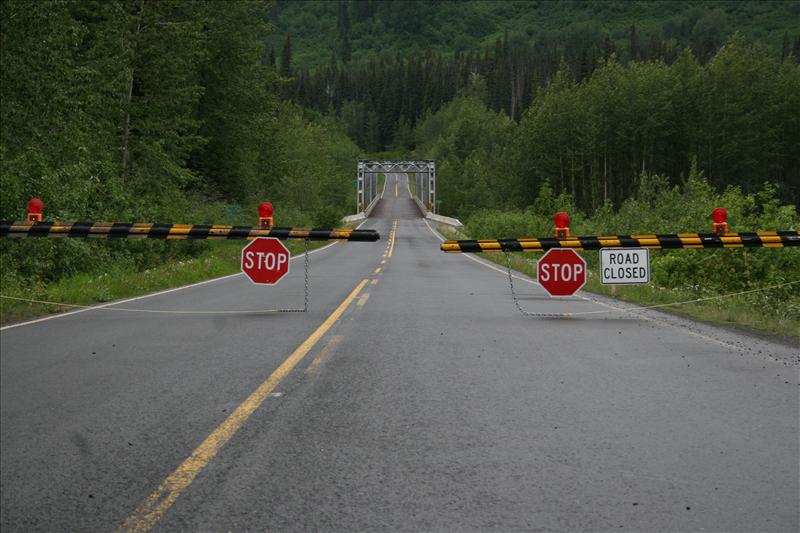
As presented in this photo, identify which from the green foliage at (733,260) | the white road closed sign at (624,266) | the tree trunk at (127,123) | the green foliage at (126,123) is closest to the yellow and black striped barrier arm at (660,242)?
the white road closed sign at (624,266)

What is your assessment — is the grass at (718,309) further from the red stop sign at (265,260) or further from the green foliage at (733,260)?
the red stop sign at (265,260)

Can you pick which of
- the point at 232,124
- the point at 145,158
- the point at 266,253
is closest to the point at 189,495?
the point at 266,253

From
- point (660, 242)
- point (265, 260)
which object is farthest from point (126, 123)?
point (660, 242)

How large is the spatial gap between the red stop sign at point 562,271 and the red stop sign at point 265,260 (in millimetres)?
4343

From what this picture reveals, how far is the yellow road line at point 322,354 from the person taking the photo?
6906 millimetres

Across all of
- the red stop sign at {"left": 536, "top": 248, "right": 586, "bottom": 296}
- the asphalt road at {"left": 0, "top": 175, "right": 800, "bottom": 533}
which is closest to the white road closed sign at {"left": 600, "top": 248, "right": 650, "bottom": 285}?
the red stop sign at {"left": 536, "top": 248, "right": 586, "bottom": 296}

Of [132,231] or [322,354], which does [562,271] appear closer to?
[322,354]

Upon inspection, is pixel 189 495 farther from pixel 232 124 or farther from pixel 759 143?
pixel 759 143

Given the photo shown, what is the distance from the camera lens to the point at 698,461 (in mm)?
4297

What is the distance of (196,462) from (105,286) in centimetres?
1117

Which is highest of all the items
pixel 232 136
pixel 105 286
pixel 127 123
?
pixel 232 136

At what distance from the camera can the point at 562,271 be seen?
11805 millimetres

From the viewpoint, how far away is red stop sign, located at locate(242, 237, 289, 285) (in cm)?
1148

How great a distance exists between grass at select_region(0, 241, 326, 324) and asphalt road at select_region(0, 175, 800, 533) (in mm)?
1967
